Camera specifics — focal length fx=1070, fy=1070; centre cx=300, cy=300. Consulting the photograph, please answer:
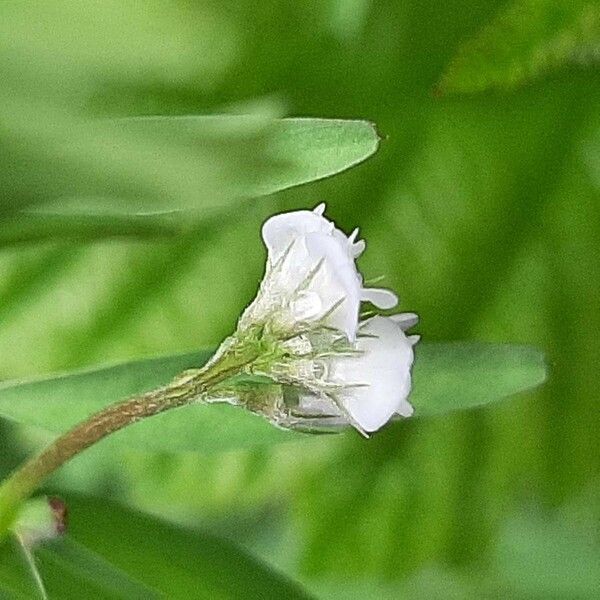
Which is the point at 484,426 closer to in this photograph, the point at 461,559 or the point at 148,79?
the point at 461,559

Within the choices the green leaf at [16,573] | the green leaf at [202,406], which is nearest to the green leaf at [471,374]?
the green leaf at [202,406]

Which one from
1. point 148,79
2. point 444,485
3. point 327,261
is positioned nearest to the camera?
point 327,261

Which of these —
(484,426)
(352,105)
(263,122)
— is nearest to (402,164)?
(352,105)

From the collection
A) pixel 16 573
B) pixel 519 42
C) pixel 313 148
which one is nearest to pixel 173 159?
pixel 313 148

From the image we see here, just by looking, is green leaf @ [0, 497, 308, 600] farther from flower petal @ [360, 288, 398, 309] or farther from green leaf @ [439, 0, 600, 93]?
green leaf @ [439, 0, 600, 93]

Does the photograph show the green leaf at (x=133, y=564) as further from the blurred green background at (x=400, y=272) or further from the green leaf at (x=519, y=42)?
the green leaf at (x=519, y=42)

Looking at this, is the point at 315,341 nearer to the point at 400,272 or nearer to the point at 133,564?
the point at 133,564
